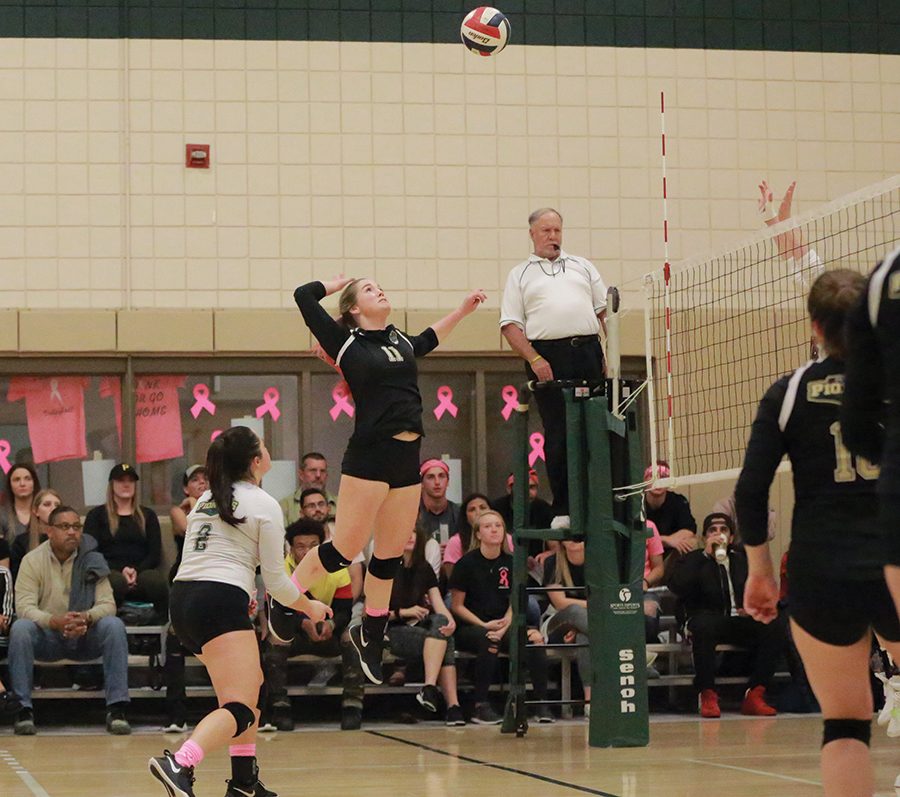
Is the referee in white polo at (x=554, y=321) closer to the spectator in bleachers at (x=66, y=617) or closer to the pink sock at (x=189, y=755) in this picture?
the spectator in bleachers at (x=66, y=617)

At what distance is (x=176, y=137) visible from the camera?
1295 cm

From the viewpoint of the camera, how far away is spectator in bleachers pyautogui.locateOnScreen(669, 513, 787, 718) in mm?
11594

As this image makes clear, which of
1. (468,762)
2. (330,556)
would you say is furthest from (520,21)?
(468,762)

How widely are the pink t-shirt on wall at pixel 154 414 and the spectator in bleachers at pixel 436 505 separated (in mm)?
2190

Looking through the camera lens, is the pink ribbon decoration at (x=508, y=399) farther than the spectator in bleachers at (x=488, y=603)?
Yes

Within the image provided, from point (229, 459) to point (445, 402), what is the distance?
707 cm

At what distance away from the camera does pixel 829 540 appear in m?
4.23

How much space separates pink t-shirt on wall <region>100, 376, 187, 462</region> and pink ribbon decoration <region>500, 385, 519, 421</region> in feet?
9.39

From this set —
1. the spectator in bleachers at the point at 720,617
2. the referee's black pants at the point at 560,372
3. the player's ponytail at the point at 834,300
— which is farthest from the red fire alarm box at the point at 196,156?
the player's ponytail at the point at 834,300

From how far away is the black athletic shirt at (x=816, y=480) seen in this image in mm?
4199

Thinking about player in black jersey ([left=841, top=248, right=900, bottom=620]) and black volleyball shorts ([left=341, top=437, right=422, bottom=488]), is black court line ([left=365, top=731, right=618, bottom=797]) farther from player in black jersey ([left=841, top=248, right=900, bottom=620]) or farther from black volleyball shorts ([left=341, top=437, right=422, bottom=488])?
player in black jersey ([left=841, top=248, right=900, bottom=620])

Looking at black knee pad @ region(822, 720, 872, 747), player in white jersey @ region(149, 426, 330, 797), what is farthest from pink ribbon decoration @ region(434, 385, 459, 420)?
black knee pad @ region(822, 720, 872, 747)

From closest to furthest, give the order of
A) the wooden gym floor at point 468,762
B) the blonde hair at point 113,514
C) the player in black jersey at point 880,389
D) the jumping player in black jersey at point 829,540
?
the player in black jersey at point 880,389 → the jumping player in black jersey at point 829,540 → the wooden gym floor at point 468,762 → the blonde hair at point 113,514

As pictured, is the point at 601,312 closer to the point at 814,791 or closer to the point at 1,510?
the point at 814,791
